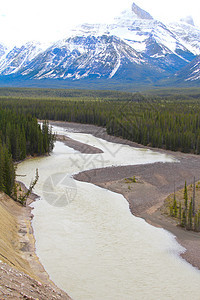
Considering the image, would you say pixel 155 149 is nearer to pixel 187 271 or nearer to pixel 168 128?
pixel 168 128

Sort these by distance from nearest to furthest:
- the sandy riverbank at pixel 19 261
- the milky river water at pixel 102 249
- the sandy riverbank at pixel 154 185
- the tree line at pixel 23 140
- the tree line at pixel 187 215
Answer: the sandy riverbank at pixel 19 261 < the milky river water at pixel 102 249 < the sandy riverbank at pixel 154 185 < the tree line at pixel 187 215 < the tree line at pixel 23 140

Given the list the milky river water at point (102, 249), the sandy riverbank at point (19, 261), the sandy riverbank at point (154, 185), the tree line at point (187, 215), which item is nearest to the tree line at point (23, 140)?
the sandy riverbank at point (154, 185)

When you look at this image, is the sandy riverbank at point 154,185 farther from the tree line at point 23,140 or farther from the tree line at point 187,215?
the tree line at point 23,140

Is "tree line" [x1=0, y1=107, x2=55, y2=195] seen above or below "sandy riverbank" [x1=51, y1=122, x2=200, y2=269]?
above

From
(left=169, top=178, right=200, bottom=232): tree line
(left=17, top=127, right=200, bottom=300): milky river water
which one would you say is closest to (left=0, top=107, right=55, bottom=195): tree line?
(left=17, top=127, right=200, bottom=300): milky river water

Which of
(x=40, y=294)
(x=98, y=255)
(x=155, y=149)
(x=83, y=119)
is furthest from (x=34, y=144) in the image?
(x=83, y=119)

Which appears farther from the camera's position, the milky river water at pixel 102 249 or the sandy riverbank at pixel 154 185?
the sandy riverbank at pixel 154 185

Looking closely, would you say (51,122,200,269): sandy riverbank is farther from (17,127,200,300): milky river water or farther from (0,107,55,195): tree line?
(0,107,55,195): tree line
